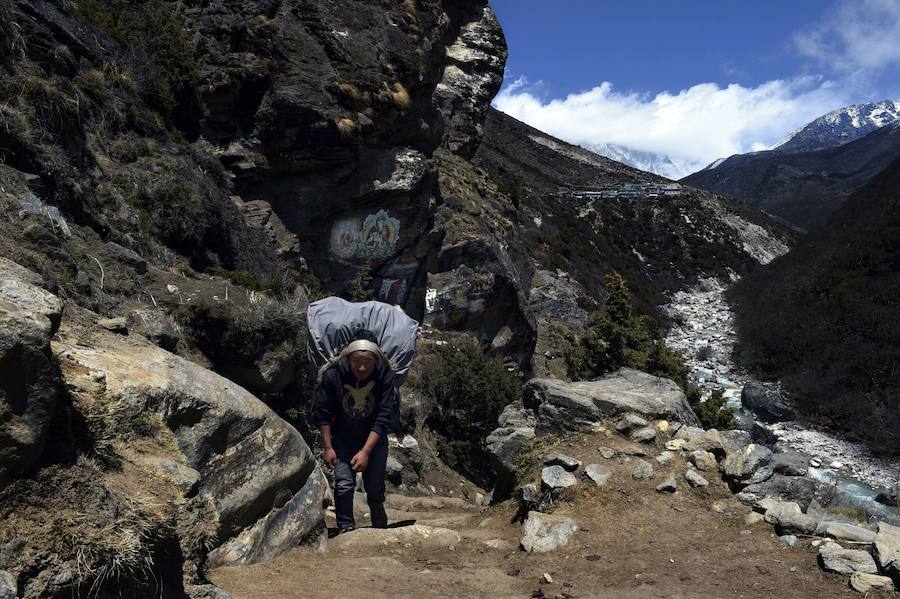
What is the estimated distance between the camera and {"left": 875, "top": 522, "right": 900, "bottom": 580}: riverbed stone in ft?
11.2

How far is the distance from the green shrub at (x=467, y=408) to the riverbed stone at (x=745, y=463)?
21.4 ft

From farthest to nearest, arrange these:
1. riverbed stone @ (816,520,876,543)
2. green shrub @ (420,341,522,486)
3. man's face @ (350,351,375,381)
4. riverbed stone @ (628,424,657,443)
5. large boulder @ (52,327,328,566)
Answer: green shrub @ (420,341,522,486)
riverbed stone @ (628,424,657,443)
man's face @ (350,351,375,381)
riverbed stone @ (816,520,876,543)
large boulder @ (52,327,328,566)

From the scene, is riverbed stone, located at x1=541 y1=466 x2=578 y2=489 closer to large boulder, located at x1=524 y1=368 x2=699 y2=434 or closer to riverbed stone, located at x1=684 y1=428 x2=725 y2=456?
large boulder, located at x1=524 y1=368 x2=699 y2=434

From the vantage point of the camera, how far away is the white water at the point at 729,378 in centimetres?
1446

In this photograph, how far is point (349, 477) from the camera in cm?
494

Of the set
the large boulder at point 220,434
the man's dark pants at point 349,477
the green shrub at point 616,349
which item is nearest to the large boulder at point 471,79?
the green shrub at point 616,349

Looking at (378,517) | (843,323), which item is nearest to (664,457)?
(378,517)

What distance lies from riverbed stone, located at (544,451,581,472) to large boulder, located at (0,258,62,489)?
14.4 ft

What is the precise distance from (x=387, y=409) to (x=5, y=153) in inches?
217

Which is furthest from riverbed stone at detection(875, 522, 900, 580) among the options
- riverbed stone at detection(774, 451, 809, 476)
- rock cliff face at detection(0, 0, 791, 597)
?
rock cliff face at detection(0, 0, 791, 597)

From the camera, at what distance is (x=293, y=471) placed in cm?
446

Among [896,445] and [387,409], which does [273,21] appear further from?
[896,445]

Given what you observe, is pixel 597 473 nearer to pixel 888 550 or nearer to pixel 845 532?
pixel 845 532

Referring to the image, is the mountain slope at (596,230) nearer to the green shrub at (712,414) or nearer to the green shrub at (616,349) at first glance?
the green shrub at (616,349)
